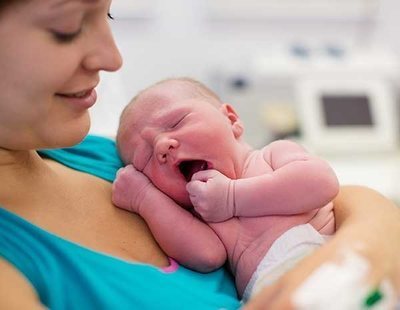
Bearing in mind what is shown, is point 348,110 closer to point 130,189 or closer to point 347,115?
point 347,115

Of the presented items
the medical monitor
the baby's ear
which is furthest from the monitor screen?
the baby's ear

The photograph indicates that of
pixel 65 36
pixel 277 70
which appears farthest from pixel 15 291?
pixel 277 70

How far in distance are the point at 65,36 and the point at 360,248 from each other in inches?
18.1

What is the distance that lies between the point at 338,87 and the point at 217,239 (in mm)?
1765

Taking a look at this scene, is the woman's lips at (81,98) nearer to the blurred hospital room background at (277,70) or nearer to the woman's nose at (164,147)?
the woman's nose at (164,147)

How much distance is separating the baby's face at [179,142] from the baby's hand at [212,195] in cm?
4

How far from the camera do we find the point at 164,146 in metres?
1.09

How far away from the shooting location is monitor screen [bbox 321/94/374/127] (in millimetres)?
2686

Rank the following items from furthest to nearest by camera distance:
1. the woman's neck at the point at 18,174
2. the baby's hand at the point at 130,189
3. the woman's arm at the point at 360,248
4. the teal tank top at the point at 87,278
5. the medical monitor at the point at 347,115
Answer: the medical monitor at the point at 347,115, the baby's hand at the point at 130,189, the woman's neck at the point at 18,174, the teal tank top at the point at 87,278, the woman's arm at the point at 360,248

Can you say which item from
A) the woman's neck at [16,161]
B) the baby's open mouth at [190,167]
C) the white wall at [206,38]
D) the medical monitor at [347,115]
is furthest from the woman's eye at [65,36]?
the medical monitor at [347,115]

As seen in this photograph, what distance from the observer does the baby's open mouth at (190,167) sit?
3.73ft

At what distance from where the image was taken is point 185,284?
991 mm

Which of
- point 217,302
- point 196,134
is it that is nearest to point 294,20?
point 196,134

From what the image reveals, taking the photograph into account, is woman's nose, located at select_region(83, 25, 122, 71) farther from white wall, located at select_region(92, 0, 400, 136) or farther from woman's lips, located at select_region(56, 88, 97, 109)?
white wall, located at select_region(92, 0, 400, 136)
